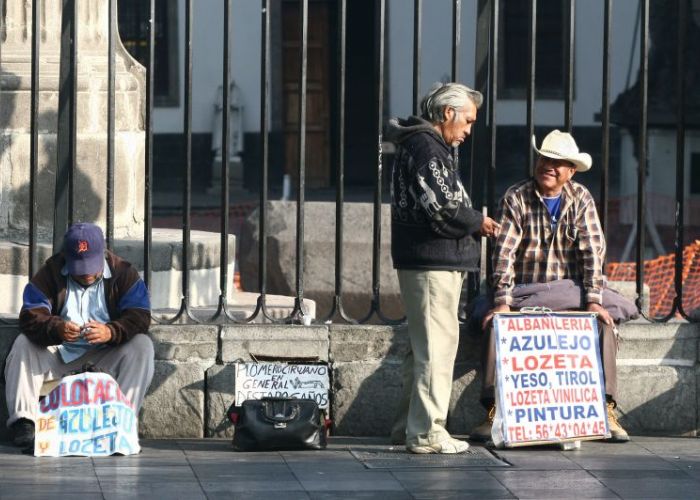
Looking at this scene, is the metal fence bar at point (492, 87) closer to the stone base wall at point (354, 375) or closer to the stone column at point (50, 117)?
the stone base wall at point (354, 375)

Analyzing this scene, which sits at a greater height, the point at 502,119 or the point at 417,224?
the point at 502,119

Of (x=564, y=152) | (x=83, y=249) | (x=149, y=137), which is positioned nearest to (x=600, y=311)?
(x=564, y=152)

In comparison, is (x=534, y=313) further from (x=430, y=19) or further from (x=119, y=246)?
(x=430, y=19)

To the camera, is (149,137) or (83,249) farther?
(149,137)

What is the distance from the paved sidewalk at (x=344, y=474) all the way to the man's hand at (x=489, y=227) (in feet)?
3.26

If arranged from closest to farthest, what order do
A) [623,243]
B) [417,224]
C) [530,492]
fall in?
[530,492] → [417,224] → [623,243]

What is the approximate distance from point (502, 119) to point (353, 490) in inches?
789

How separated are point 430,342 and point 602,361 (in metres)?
0.89

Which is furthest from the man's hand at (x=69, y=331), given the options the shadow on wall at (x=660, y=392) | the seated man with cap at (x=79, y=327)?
the shadow on wall at (x=660, y=392)

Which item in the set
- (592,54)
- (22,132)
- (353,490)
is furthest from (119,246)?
(592,54)

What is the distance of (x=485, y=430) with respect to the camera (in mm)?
7547

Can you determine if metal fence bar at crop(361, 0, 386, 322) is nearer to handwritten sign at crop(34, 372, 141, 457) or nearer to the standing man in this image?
the standing man

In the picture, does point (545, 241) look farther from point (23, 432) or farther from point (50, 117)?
point (50, 117)

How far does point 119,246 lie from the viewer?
8062 millimetres
